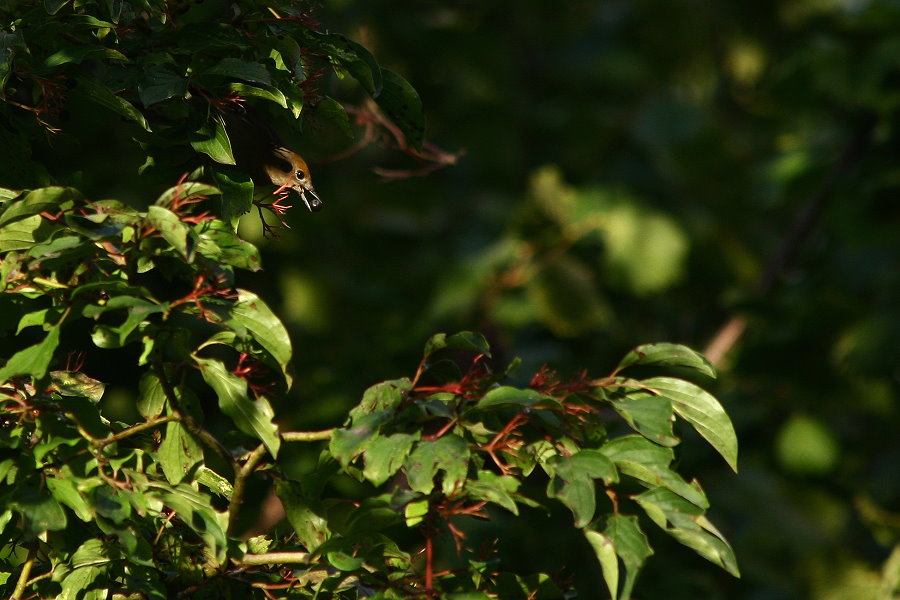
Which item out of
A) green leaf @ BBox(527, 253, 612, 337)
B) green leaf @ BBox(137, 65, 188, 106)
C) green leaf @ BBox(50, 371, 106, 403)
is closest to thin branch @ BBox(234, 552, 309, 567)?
green leaf @ BBox(50, 371, 106, 403)

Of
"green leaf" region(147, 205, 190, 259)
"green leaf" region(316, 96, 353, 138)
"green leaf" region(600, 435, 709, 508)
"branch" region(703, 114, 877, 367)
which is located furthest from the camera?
"branch" region(703, 114, 877, 367)

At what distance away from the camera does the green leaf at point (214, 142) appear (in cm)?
104

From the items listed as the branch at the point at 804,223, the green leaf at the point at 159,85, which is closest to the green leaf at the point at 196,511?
the green leaf at the point at 159,85

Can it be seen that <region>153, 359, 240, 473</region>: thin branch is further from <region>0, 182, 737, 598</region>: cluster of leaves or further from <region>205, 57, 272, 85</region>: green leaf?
<region>205, 57, 272, 85</region>: green leaf

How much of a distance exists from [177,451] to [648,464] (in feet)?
1.41

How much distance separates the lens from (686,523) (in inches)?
38.6

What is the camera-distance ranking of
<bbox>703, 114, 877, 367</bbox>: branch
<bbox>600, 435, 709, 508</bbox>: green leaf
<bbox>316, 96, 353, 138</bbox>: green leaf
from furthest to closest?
<bbox>703, 114, 877, 367</bbox>: branch
<bbox>316, 96, 353, 138</bbox>: green leaf
<bbox>600, 435, 709, 508</bbox>: green leaf

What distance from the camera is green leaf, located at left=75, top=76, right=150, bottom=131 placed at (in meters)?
1.02

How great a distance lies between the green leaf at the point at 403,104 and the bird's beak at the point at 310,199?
119 millimetres

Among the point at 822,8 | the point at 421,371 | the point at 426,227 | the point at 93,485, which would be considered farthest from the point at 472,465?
the point at 822,8

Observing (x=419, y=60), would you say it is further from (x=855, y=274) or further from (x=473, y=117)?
(x=855, y=274)

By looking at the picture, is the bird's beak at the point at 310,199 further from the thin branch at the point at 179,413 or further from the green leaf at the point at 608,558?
the green leaf at the point at 608,558

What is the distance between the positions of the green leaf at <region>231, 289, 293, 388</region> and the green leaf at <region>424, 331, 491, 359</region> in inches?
5.2

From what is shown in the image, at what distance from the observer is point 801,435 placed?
13.2 ft
